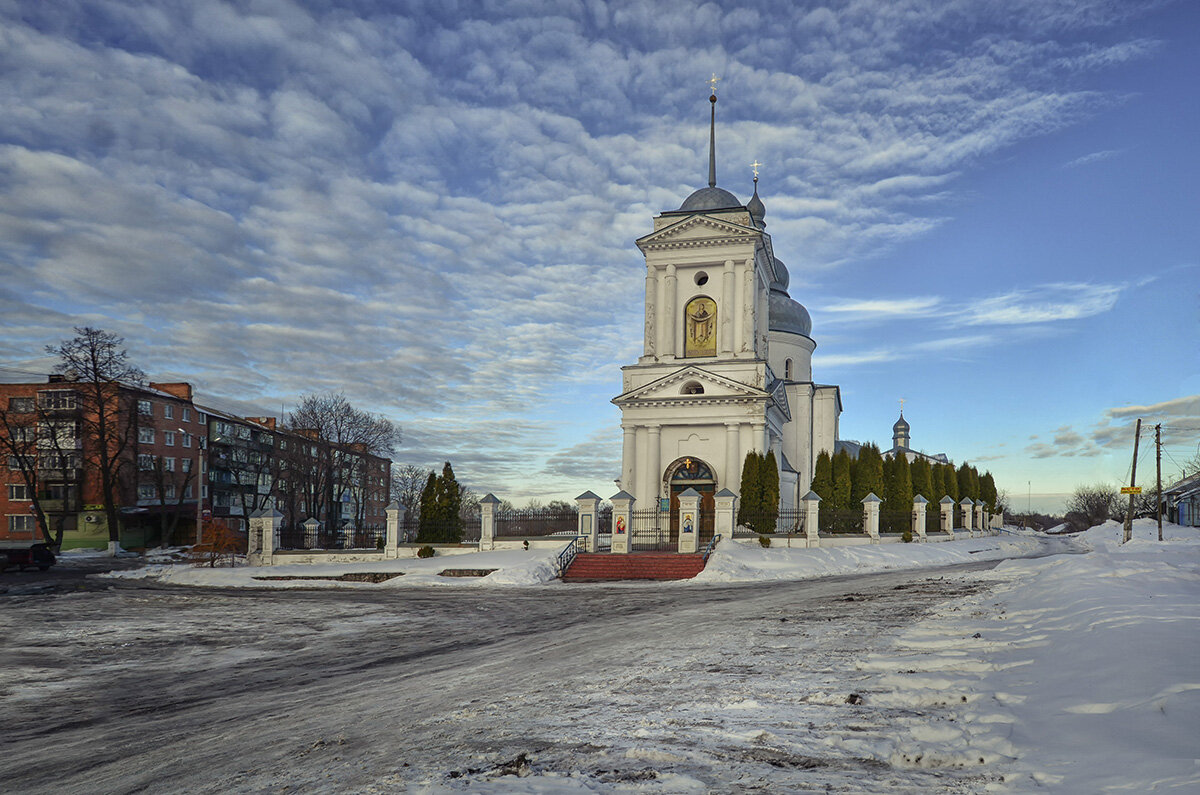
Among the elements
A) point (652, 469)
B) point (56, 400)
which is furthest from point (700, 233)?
point (56, 400)

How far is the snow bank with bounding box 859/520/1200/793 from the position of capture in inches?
203

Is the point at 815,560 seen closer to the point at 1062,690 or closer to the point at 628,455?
the point at 628,455

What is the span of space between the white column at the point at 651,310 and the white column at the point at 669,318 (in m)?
0.47

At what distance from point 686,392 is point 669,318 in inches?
174

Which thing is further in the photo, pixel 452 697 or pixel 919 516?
pixel 919 516

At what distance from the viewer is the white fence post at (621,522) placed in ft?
98.0

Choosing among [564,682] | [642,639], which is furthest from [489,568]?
[564,682]

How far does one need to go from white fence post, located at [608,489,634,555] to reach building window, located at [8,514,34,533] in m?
45.2

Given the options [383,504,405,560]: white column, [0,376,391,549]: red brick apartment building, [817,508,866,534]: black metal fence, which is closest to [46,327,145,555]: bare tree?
[0,376,391,549]: red brick apartment building

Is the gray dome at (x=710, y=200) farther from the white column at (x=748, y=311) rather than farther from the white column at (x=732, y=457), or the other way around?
the white column at (x=732, y=457)

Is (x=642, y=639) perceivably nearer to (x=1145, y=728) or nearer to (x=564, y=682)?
(x=564, y=682)

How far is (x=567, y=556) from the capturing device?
29.0m

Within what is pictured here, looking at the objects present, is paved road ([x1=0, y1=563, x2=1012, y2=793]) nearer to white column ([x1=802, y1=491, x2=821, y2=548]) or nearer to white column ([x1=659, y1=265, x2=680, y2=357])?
white column ([x1=802, y1=491, x2=821, y2=548])

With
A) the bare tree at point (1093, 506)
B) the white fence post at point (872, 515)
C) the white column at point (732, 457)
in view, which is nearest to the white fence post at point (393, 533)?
the white column at point (732, 457)
